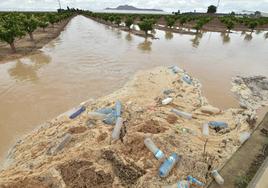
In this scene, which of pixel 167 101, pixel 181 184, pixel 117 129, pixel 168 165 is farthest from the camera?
pixel 167 101

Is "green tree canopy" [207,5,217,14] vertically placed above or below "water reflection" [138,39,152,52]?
above

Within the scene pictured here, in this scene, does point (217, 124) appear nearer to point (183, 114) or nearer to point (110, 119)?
point (183, 114)

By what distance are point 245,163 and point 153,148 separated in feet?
8.52

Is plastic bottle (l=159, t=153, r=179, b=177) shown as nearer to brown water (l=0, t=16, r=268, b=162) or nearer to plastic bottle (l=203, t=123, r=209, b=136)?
plastic bottle (l=203, t=123, r=209, b=136)

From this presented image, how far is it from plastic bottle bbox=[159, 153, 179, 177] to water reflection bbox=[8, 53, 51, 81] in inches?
402

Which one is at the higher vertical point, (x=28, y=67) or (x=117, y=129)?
(x=117, y=129)

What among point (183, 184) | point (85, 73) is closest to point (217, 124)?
point (183, 184)

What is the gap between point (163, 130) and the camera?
5.70 meters

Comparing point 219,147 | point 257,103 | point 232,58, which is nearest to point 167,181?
point 219,147

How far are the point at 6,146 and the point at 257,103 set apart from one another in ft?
36.1

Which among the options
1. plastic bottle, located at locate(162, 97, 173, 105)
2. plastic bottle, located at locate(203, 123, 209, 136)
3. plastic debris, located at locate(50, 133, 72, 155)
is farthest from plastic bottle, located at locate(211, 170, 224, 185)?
plastic debris, located at locate(50, 133, 72, 155)

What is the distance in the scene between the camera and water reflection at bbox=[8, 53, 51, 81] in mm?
11697

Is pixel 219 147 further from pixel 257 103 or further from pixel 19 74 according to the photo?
pixel 19 74

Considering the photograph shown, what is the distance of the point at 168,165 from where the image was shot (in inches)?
175
